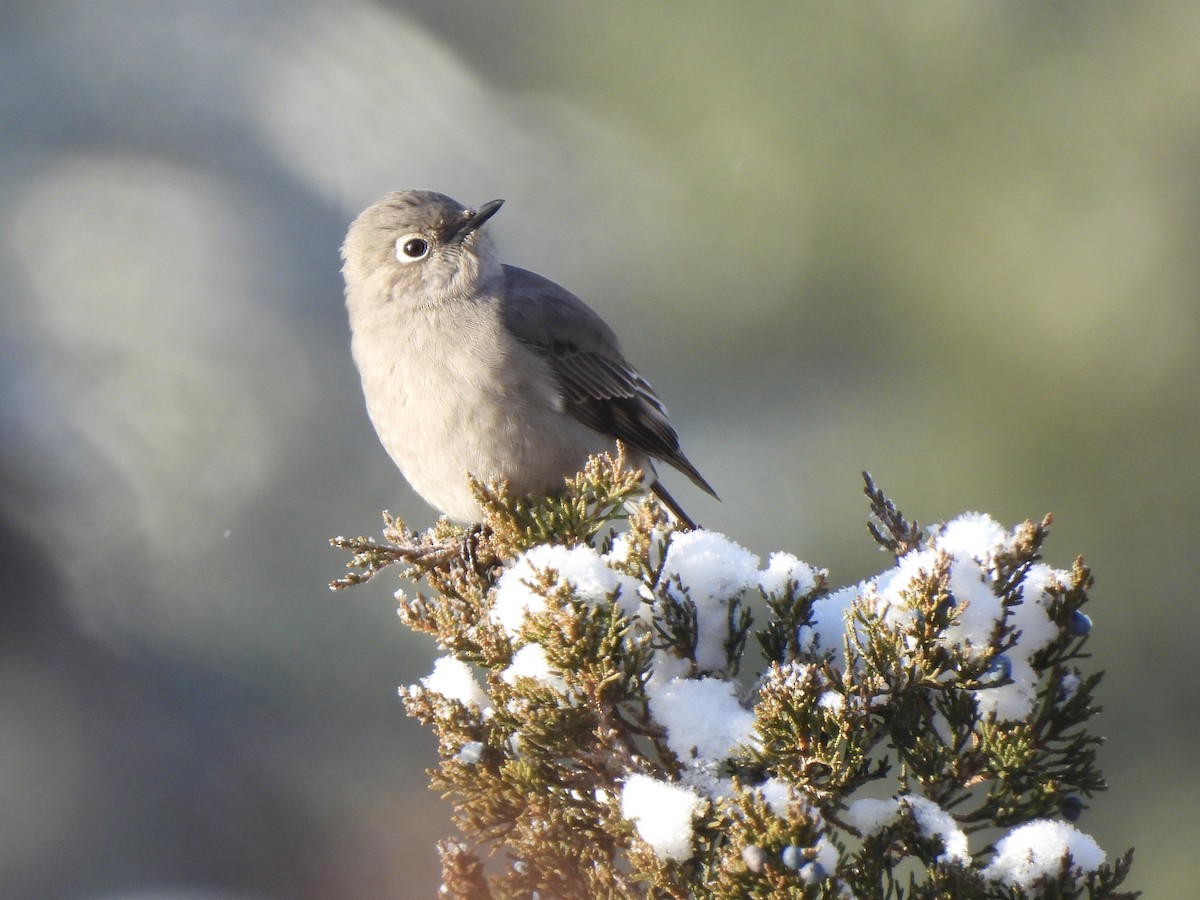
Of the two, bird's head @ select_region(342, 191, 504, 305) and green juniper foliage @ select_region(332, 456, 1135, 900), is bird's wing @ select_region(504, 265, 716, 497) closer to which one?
bird's head @ select_region(342, 191, 504, 305)

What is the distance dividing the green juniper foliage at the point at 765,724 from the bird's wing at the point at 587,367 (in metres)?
1.89

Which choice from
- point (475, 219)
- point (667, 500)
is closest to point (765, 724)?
point (667, 500)

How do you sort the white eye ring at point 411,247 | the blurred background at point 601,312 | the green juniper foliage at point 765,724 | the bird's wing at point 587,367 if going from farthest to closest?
the blurred background at point 601,312 → the white eye ring at point 411,247 → the bird's wing at point 587,367 → the green juniper foliage at point 765,724

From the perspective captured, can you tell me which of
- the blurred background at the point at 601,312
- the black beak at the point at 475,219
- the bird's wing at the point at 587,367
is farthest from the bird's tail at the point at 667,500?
the black beak at the point at 475,219

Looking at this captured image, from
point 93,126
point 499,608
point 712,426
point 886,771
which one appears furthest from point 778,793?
point 93,126

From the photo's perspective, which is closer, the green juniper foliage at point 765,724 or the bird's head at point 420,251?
the green juniper foliage at point 765,724

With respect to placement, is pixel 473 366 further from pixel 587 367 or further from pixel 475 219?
pixel 475 219

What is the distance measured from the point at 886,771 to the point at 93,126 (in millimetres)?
6371

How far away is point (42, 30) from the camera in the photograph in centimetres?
697

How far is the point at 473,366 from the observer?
3.84 m

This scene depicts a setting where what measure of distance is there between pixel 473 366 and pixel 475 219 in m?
0.79

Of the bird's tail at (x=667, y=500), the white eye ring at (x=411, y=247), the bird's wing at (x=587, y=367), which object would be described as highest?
the white eye ring at (x=411, y=247)

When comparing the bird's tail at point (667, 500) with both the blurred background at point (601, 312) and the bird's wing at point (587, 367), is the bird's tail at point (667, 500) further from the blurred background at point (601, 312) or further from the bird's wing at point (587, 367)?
the blurred background at point (601, 312)

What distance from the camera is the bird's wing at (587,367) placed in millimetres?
4145
